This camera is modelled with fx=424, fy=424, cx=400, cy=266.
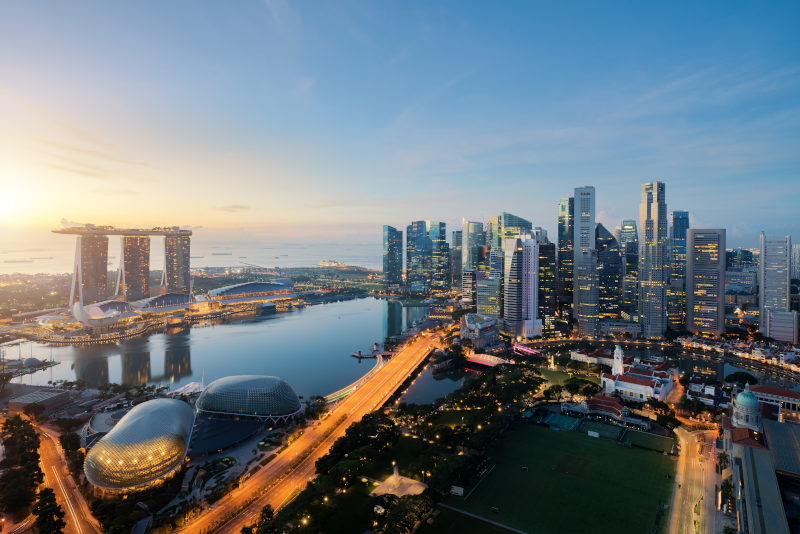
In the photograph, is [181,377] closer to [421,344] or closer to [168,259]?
[421,344]

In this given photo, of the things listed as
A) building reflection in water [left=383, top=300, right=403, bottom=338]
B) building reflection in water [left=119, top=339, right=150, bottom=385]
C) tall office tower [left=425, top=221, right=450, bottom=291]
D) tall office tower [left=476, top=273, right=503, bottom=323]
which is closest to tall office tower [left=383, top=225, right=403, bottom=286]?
tall office tower [left=425, top=221, right=450, bottom=291]

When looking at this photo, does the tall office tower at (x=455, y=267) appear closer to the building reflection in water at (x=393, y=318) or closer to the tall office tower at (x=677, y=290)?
the building reflection in water at (x=393, y=318)

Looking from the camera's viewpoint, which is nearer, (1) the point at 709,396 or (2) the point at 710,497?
(2) the point at 710,497

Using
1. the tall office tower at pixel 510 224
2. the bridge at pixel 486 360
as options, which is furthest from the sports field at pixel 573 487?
the tall office tower at pixel 510 224

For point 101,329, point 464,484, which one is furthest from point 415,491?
point 101,329

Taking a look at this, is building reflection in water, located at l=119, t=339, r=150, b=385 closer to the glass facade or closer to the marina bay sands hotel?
the marina bay sands hotel

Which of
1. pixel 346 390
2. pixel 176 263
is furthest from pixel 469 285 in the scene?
pixel 176 263
